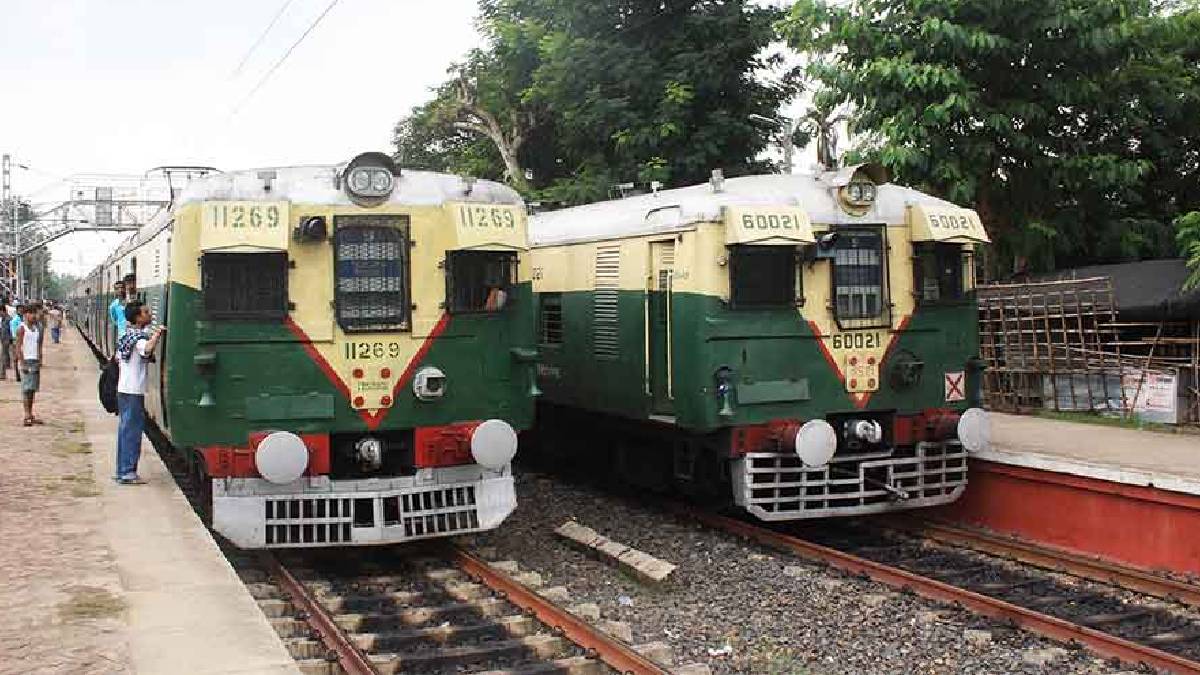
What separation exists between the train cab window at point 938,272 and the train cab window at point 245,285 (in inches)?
207

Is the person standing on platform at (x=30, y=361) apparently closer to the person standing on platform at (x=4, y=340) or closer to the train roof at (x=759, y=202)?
the train roof at (x=759, y=202)

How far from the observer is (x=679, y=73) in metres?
20.2

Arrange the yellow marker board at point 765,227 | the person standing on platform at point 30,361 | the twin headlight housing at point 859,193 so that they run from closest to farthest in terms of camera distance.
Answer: the yellow marker board at point 765,227
the twin headlight housing at point 859,193
the person standing on platform at point 30,361

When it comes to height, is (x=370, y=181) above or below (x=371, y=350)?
above

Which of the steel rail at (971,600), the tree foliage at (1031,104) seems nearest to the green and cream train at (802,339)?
the steel rail at (971,600)

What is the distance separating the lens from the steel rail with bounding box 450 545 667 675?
6.56 metres

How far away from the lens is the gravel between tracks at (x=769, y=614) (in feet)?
22.9

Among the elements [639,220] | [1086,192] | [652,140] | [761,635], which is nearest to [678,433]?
[639,220]

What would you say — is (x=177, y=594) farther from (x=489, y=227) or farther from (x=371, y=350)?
(x=489, y=227)

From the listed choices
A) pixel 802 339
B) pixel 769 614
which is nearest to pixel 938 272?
pixel 802 339

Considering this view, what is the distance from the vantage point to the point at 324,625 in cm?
724

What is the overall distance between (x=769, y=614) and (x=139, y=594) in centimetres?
395

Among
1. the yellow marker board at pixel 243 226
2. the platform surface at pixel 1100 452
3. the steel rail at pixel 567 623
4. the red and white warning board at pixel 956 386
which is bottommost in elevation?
the steel rail at pixel 567 623

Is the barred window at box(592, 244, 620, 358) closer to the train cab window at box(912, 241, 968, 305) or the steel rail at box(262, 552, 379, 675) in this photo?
the train cab window at box(912, 241, 968, 305)
